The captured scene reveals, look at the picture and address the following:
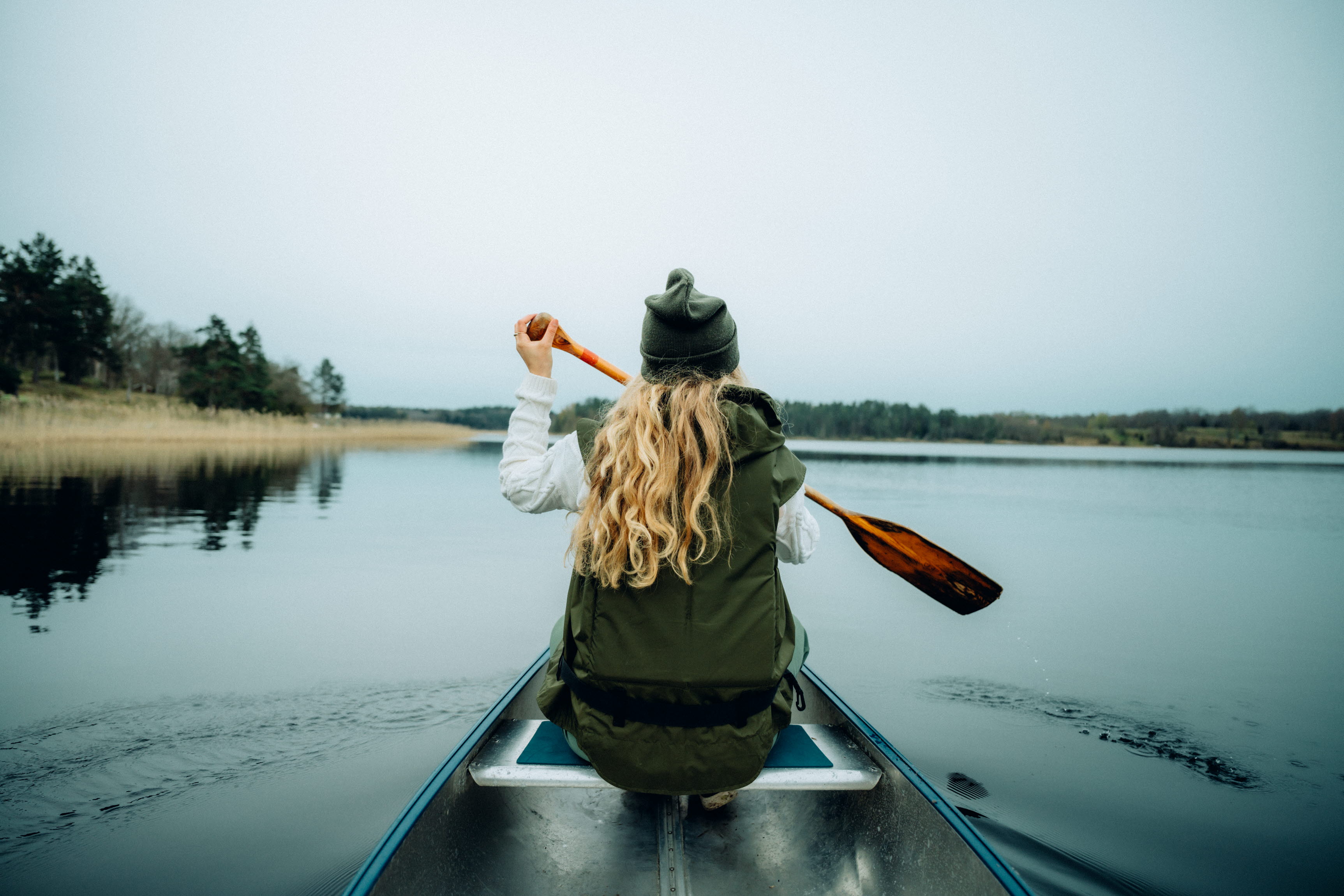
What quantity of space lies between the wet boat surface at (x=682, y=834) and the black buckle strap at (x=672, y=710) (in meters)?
0.36

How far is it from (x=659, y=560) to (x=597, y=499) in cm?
21

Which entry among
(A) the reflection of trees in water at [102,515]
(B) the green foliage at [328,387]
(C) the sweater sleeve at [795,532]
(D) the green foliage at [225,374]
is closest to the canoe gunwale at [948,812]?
(C) the sweater sleeve at [795,532]

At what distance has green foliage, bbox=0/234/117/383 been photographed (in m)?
33.8

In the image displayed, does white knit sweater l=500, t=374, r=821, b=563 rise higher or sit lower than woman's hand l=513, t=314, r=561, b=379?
lower

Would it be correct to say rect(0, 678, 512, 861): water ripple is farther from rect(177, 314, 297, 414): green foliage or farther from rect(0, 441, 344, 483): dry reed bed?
rect(177, 314, 297, 414): green foliage

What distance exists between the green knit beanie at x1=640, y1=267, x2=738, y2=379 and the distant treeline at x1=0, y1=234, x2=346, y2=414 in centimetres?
3751

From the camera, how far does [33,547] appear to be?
8086 mm

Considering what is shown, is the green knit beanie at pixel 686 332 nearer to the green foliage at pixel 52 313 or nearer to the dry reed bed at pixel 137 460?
the dry reed bed at pixel 137 460

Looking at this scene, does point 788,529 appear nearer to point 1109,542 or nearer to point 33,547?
point 33,547

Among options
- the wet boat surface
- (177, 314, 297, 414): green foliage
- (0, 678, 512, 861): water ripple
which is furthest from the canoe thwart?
(177, 314, 297, 414): green foliage

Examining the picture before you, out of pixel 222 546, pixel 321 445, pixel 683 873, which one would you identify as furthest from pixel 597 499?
pixel 321 445

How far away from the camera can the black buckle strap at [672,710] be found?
163 cm

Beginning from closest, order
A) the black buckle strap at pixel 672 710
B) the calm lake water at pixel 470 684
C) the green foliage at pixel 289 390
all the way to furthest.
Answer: the black buckle strap at pixel 672 710
the calm lake water at pixel 470 684
the green foliage at pixel 289 390

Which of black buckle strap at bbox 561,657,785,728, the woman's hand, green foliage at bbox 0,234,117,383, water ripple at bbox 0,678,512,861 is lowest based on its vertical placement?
water ripple at bbox 0,678,512,861
